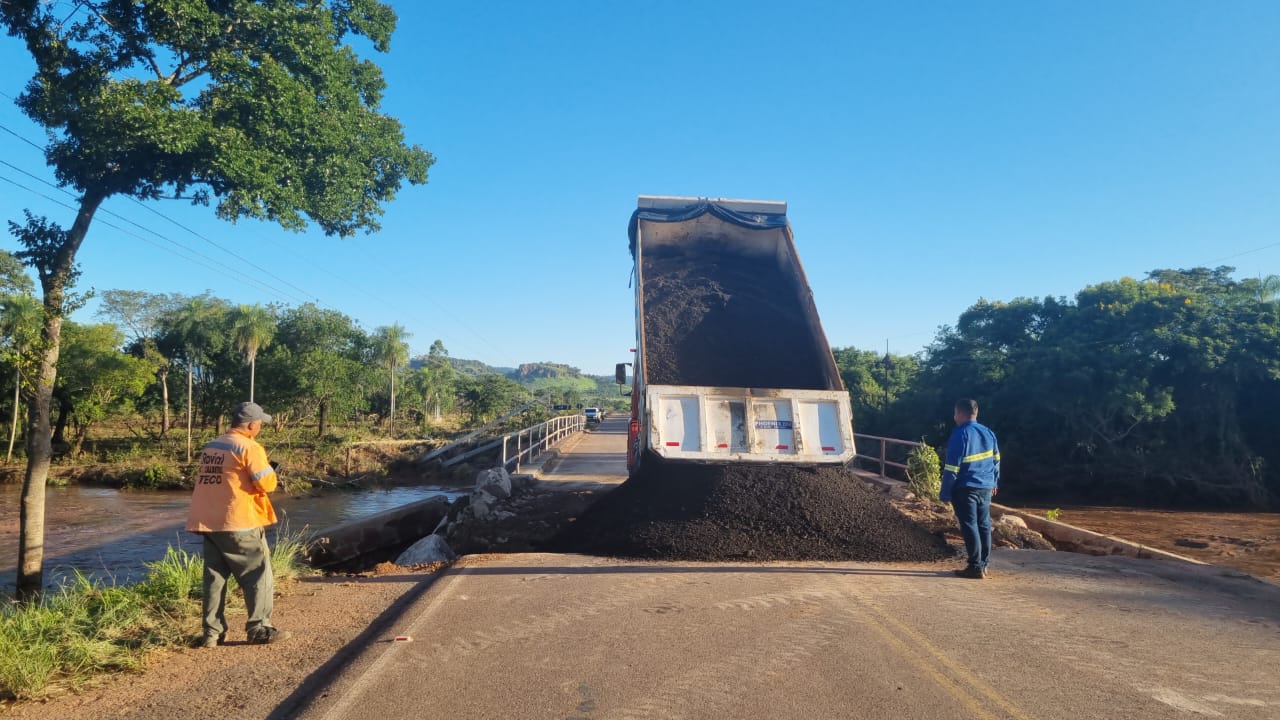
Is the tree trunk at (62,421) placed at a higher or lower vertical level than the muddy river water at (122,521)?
higher

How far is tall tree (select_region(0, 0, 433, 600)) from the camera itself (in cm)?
549

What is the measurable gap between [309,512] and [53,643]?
17.1 m

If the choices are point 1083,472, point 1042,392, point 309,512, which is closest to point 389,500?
point 309,512

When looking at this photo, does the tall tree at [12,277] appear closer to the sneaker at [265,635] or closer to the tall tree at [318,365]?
the tall tree at [318,365]

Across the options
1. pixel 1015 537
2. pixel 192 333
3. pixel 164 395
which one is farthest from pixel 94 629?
pixel 192 333

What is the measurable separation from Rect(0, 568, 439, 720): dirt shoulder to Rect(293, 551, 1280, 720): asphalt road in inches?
9.0

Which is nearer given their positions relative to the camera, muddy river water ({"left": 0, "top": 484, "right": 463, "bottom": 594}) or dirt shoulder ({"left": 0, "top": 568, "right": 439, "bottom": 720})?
dirt shoulder ({"left": 0, "top": 568, "right": 439, "bottom": 720})

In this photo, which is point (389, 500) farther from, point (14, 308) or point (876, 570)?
point (876, 570)

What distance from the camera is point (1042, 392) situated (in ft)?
73.9

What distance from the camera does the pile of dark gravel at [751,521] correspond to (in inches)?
272

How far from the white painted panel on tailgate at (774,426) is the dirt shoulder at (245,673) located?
4.37m

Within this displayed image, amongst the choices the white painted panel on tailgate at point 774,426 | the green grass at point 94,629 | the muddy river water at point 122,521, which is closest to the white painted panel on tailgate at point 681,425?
the white painted panel on tailgate at point 774,426

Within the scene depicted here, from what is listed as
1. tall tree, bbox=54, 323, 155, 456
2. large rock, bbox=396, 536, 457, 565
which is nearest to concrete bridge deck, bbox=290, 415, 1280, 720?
large rock, bbox=396, 536, 457, 565

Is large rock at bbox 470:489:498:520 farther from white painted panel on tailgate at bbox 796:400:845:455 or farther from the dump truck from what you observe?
white painted panel on tailgate at bbox 796:400:845:455
